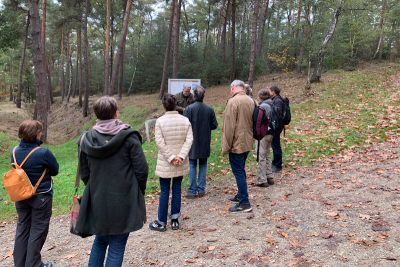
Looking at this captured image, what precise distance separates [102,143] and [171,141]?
174 cm

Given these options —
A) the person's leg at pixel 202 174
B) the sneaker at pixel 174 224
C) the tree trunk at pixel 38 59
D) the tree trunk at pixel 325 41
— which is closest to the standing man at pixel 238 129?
the person's leg at pixel 202 174

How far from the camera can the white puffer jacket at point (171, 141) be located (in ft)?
13.4

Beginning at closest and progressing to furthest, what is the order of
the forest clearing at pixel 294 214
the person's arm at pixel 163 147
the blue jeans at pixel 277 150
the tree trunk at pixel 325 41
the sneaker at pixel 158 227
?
the forest clearing at pixel 294 214
the person's arm at pixel 163 147
the sneaker at pixel 158 227
the blue jeans at pixel 277 150
the tree trunk at pixel 325 41

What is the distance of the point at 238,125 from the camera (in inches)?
185

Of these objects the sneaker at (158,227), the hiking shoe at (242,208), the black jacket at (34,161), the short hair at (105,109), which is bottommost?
the sneaker at (158,227)

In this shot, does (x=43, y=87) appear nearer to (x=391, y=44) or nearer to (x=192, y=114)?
(x=192, y=114)

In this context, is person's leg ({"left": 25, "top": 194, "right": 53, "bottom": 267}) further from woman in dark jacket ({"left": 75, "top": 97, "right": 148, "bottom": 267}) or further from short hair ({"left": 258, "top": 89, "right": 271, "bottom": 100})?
short hair ({"left": 258, "top": 89, "right": 271, "bottom": 100})

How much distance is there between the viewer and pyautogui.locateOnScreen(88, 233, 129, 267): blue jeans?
2627mm

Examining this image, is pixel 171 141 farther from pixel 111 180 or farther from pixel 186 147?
pixel 111 180

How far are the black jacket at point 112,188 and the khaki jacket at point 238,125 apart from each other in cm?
236

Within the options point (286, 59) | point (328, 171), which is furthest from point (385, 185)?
point (286, 59)

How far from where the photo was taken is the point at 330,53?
70.2 ft

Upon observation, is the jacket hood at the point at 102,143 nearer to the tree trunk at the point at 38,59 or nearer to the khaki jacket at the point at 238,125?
the khaki jacket at the point at 238,125

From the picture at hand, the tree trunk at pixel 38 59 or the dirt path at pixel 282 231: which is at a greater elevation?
the tree trunk at pixel 38 59
